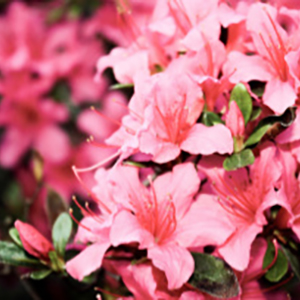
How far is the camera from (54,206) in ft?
3.58

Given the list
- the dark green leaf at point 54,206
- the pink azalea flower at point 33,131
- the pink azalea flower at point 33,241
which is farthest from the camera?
the pink azalea flower at point 33,131

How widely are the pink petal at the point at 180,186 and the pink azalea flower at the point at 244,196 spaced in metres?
0.03

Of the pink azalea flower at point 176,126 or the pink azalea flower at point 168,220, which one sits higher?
the pink azalea flower at point 176,126

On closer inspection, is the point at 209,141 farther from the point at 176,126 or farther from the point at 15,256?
the point at 15,256

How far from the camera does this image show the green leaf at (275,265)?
84 centimetres

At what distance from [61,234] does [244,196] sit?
0.28 m

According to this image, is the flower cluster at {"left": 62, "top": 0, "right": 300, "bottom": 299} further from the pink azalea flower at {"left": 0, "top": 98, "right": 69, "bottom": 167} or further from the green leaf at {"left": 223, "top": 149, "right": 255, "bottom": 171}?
the pink azalea flower at {"left": 0, "top": 98, "right": 69, "bottom": 167}

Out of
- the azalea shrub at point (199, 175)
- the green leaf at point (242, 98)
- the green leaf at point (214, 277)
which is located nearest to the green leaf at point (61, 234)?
the azalea shrub at point (199, 175)

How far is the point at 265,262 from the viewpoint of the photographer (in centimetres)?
84

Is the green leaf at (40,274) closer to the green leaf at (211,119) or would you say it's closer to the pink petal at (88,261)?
the pink petal at (88,261)

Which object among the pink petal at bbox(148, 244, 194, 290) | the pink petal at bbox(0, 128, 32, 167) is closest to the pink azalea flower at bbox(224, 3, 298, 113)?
the pink petal at bbox(148, 244, 194, 290)

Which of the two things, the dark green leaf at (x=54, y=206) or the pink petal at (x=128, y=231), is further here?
the dark green leaf at (x=54, y=206)

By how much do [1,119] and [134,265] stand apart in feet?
2.85

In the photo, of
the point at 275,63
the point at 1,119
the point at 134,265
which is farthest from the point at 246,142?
the point at 1,119
